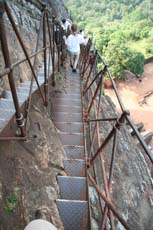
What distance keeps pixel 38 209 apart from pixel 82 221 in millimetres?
543

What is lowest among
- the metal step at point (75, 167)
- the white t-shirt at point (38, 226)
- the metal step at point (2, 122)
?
the metal step at point (75, 167)

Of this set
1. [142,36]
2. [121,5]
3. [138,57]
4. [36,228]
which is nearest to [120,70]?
[138,57]

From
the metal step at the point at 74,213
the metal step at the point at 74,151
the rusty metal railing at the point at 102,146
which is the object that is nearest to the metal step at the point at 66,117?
the rusty metal railing at the point at 102,146

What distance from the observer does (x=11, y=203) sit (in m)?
2.73

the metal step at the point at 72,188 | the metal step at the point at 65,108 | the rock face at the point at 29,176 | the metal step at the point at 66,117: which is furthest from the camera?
the metal step at the point at 65,108

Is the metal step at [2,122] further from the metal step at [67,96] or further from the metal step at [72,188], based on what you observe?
the metal step at [67,96]

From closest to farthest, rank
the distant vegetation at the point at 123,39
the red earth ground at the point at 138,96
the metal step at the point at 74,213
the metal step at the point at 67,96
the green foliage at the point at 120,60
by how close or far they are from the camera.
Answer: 1. the metal step at the point at 74,213
2. the metal step at the point at 67,96
3. the red earth ground at the point at 138,96
4. the green foliage at the point at 120,60
5. the distant vegetation at the point at 123,39

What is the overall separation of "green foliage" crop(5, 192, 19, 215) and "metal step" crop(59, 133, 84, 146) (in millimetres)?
2015

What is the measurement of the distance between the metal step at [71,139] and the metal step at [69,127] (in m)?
0.37

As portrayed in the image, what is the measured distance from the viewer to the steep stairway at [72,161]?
10.6ft

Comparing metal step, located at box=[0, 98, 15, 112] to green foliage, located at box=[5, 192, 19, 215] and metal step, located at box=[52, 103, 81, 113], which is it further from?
metal step, located at box=[52, 103, 81, 113]

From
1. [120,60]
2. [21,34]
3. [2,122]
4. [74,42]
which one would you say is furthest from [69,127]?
[120,60]

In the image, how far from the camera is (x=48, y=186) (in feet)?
11.2

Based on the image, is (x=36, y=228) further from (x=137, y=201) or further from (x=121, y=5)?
(x=121, y=5)
